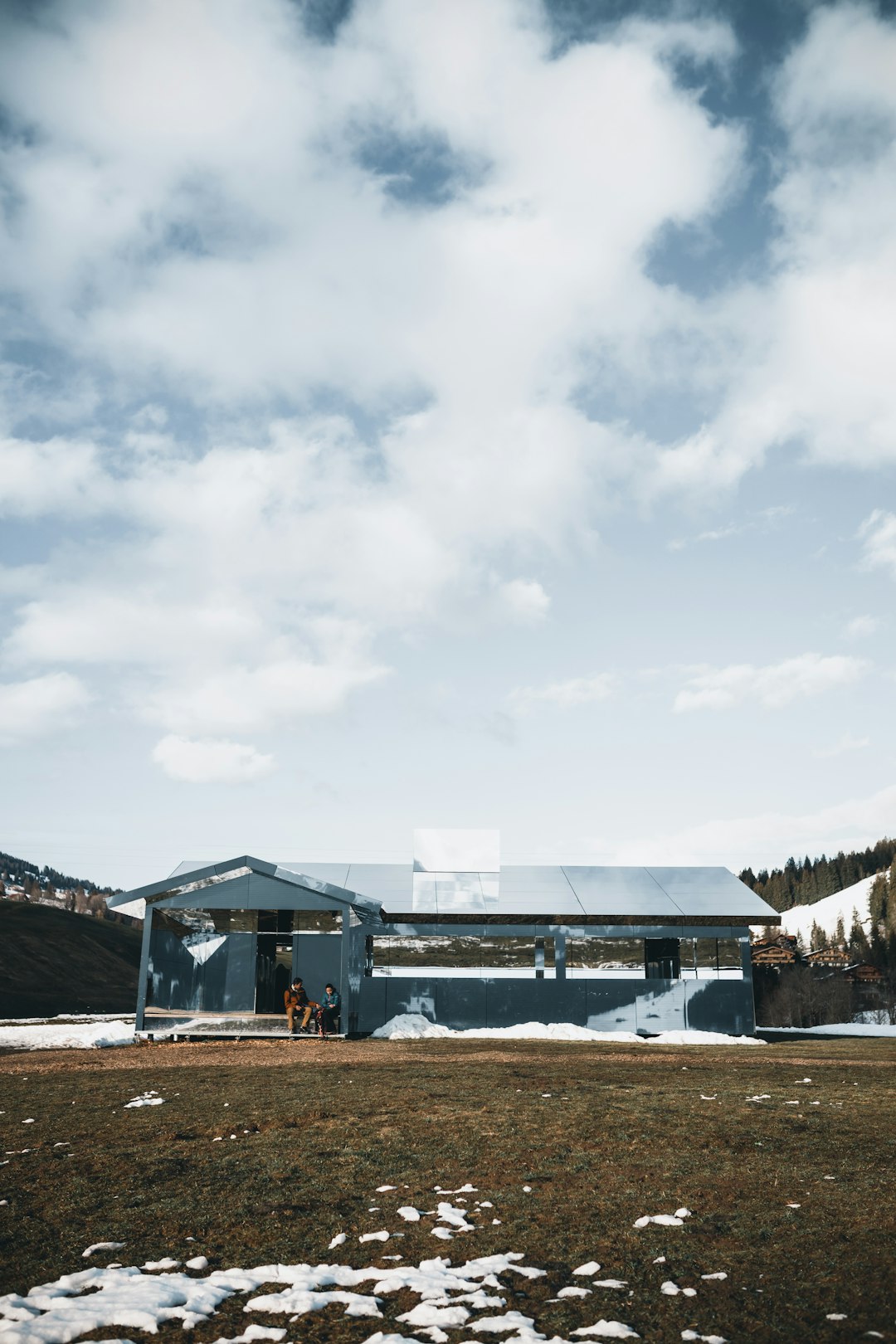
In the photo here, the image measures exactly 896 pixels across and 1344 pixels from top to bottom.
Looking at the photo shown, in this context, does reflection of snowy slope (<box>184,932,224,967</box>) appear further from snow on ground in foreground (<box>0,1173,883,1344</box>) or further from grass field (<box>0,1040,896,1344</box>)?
snow on ground in foreground (<box>0,1173,883,1344</box>)

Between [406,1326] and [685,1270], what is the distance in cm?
194

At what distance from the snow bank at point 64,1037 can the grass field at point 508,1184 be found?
885 cm

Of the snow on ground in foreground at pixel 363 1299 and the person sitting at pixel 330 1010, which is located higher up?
the snow on ground in foreground at pixel 363 1299

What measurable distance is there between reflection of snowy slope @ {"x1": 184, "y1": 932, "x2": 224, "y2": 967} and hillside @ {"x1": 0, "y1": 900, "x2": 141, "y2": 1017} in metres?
49.9

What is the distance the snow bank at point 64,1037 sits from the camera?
79.6 ft

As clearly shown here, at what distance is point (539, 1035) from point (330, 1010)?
226 inches

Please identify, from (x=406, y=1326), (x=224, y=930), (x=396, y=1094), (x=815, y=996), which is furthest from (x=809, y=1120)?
(x=815, y=996)

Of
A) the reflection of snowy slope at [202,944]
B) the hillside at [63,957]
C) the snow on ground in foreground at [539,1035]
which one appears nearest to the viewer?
the snow on ground in foreground at [539,1035]

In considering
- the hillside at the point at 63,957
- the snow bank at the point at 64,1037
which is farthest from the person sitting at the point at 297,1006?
the hillside at the point at 63,957

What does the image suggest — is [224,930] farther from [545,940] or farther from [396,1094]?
[396,1094]

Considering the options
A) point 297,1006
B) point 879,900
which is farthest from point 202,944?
point 879,900

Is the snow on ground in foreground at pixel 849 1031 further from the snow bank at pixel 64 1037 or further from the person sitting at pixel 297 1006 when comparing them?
the snow bank at pixel 64 1037

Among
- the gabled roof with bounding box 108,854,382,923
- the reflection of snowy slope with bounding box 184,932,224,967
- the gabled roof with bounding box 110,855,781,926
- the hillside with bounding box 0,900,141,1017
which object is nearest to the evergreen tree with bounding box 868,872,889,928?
the hillside with bounding box 0,900,141,1017

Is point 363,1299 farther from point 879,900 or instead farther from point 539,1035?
point 879,900
